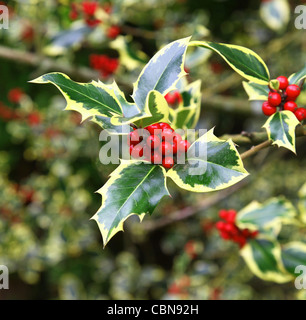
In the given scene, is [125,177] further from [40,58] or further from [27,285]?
[27,285]

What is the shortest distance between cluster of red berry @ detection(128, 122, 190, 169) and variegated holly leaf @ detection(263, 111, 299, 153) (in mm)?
162

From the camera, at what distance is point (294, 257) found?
4.24 ft

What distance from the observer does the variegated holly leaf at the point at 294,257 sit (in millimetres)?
1262

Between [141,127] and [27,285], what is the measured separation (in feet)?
8.51

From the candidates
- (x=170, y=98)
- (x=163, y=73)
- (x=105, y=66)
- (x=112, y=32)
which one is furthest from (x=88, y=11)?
(x=163, y=73)

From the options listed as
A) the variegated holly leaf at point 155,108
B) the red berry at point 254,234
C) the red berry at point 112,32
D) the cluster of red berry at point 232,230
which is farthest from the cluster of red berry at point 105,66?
the variegated holly leaf at point 155,108

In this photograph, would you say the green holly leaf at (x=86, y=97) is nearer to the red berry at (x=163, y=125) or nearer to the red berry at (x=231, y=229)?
the red berry at (x=163, y=125)

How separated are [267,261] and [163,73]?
85 centimetres

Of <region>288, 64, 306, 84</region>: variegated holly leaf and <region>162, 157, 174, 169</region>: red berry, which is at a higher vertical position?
<region>288, 64, 306, 84</region>: variegated holly leaf

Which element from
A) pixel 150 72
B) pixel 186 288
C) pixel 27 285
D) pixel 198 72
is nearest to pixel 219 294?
pixel 186 288

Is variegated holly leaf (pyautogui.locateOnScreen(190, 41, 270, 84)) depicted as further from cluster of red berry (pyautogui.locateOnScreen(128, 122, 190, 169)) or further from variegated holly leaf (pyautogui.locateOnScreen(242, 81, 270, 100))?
cluster of red berry (pyautogui.locateOnScreen(128, 122, 190, 169))

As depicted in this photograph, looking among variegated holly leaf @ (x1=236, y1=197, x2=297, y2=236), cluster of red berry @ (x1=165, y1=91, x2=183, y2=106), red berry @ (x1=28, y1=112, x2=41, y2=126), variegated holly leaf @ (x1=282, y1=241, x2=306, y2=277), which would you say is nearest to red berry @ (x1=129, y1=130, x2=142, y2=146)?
cluster of red berry @ (x1=165, y1=91, x2=183, y2=106)

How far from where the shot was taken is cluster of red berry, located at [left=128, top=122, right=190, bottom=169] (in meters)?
0.65

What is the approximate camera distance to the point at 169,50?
2.33 ft
